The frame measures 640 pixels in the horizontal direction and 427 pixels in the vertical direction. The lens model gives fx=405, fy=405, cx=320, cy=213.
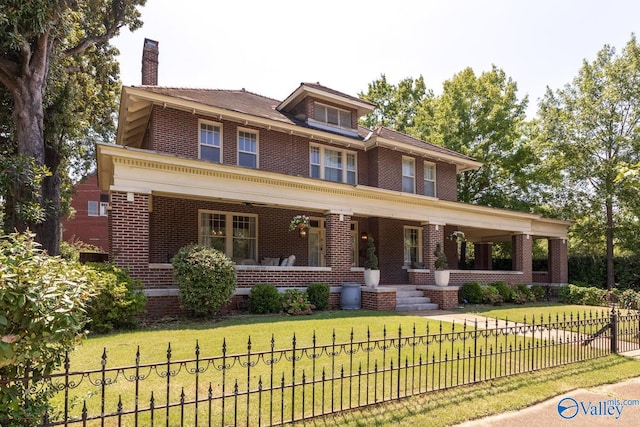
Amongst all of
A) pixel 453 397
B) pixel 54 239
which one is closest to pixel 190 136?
pixel 54 239

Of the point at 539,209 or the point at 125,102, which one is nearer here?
the point at 125,102

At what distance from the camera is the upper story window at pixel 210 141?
14289mm

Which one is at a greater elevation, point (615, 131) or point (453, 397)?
point (615, 131)

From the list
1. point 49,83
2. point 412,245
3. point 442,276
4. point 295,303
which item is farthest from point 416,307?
point 49,83

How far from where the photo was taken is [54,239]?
18.7 metres

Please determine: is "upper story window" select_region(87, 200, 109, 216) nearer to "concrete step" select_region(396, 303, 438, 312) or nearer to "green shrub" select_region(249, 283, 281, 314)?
"green shrub" select_region(249, 283, 281, 314)

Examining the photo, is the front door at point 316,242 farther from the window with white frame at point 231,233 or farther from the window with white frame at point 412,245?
the window with white frame at point 412,245

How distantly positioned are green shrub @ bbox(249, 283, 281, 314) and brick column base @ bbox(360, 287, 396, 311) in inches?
132

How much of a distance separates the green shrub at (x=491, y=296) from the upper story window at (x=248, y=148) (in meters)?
10.5

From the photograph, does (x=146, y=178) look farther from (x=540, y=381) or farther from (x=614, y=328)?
(x=614, y=328)

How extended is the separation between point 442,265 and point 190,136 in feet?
33.7

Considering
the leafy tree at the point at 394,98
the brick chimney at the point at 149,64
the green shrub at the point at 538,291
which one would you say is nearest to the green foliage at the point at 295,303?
the brick chimney at the point at 149,64

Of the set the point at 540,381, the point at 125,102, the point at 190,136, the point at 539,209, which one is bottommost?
the point at 540,381

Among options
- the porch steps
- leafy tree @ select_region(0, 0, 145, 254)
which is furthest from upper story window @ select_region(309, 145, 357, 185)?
leafy tree @ select_region(0, 0, 145, 254)
